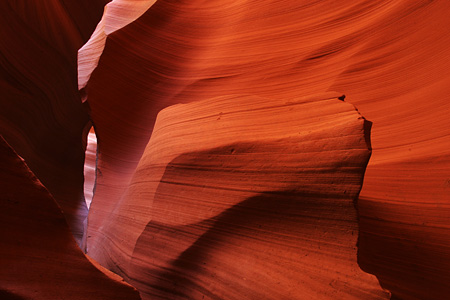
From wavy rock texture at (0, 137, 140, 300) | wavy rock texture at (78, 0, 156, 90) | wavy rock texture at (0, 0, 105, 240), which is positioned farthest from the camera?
wavy rock texture at (0, 0, 105, 240)

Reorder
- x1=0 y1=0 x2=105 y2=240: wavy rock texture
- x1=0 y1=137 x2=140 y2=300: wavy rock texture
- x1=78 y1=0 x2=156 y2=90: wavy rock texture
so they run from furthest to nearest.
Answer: x1=0 y1=0 x2=105 y2=240: wavy rock texture < x1=78 y1=0 x2=156 y2=90: wavy rock texture < x1=0 y1=137 x2=140 y2=300: wavy rock texture

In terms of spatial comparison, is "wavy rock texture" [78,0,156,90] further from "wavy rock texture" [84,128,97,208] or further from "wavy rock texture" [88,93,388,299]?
"wavy rock texture" [84,128,97,208]

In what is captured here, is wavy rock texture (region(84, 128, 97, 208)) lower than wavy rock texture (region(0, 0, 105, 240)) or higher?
lower

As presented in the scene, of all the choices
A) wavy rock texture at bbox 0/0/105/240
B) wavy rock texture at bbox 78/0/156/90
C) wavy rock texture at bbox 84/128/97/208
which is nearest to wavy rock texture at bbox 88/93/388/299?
wavy rock texture at bbox 78/0/156/90

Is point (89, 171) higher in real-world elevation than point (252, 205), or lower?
lower

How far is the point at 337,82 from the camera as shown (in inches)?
47.0

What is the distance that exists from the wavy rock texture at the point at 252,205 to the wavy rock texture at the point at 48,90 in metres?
1.80

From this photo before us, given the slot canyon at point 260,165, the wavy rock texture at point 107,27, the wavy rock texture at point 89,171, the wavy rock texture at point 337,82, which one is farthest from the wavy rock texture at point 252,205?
the wavy rock texture at point 89,171

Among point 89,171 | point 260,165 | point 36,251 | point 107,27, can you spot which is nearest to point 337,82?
point 260,165

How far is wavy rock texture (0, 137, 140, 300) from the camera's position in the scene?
0.74m

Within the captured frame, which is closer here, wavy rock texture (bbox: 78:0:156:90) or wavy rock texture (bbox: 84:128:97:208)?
wavy rock texture (bbox: 78:0:156:90)

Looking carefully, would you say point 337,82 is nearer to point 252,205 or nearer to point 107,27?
point 252,205

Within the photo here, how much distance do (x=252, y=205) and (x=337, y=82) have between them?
589 millimetres

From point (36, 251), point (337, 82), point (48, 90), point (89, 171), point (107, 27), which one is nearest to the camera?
point (36, 251)
